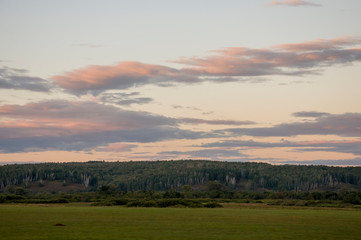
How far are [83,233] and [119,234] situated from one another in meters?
2.91

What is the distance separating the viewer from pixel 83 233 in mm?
37344

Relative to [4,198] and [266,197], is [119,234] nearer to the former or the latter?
[4,198]

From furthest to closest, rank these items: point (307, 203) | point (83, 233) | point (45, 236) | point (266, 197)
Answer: point (266, 197) → point (307, 203) → point (83, 233) → point (45, 236)

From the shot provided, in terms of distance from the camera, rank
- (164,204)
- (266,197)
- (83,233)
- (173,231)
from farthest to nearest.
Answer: (266,197)
(164,204)
(173,231)
(83,233)

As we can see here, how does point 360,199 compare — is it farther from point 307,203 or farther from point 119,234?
point 119,234

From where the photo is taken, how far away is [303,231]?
42156mm

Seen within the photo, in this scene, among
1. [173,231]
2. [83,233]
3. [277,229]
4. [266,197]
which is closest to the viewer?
[83,233]

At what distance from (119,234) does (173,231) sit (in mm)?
5393

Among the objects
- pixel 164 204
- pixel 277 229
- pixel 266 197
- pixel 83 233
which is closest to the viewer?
pixel 83 233

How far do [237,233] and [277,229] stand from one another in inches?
239

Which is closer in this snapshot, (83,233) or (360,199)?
(83,233)

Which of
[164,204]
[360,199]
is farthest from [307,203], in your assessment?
[164,204]

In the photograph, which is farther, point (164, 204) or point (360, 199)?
point (360, 199)

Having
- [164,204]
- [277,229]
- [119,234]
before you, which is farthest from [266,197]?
[119,234]
